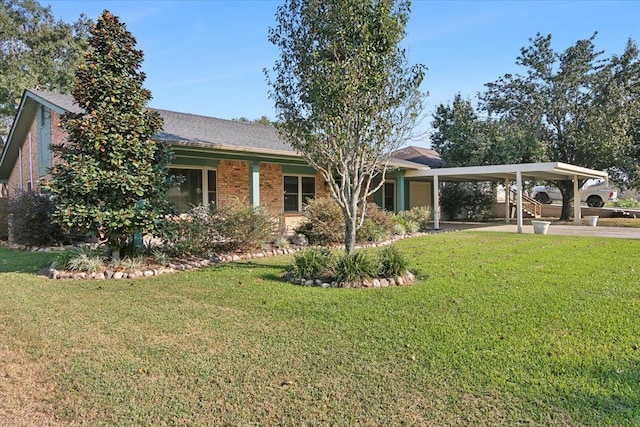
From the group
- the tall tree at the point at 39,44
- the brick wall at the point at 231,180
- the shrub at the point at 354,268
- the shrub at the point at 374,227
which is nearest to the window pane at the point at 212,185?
the brick wall at the point at 231,180

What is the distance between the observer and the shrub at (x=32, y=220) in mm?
10992

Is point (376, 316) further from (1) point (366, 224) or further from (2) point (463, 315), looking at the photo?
(1) point (366, 224)

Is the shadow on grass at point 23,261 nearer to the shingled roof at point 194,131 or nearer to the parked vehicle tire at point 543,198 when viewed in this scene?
the shingled roof at point 194,131

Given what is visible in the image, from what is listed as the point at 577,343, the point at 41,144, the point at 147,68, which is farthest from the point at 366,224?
the point at 41,144

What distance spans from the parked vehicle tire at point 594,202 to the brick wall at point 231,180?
25235 mm

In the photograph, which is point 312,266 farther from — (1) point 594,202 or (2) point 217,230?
(1) point 594,202

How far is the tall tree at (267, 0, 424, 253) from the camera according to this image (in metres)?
6.55

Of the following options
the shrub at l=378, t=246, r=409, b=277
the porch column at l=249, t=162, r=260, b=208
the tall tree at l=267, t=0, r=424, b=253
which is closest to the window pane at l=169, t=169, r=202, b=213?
the porch column at l=249, t=162, r=260, b=208

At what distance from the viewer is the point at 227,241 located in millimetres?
9508

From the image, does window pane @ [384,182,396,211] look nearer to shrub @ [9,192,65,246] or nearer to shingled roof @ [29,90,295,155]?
shingled roof @ [29,90,295,155]

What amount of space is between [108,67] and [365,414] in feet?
25.4

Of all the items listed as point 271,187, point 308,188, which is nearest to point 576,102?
point 308,188

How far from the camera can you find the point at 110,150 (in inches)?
295

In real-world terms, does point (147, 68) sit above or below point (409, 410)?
above
